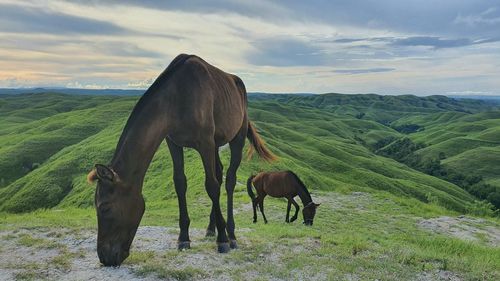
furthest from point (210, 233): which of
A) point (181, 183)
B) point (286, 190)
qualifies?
point (286, 190)

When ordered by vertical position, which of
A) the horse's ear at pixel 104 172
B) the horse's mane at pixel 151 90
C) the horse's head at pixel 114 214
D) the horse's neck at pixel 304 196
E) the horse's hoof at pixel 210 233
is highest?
the horse's mane at pixel 151 90

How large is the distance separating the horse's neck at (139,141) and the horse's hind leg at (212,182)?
3.26 feet

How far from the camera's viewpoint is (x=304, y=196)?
19438 mm

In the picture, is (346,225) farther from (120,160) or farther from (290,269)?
(120,160)

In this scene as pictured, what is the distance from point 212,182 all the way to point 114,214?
2404 millimetres

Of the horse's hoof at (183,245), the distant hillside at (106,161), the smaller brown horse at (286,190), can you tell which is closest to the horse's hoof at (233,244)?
the horse's hoof at (183,245)

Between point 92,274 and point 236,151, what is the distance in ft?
15.8

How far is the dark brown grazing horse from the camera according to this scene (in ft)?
23.5

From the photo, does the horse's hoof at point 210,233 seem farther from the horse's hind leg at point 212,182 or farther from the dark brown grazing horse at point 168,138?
the horse's hind leg at point 212,182

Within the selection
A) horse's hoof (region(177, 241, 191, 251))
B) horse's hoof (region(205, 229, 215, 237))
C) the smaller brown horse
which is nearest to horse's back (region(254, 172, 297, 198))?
the smaller brown horse

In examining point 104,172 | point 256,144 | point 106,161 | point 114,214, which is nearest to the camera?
point 104,172

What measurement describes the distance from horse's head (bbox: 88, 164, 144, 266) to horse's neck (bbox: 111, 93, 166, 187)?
25 cm

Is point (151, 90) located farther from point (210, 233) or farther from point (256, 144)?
point (256, 144)

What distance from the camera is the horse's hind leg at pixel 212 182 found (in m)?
8.33
